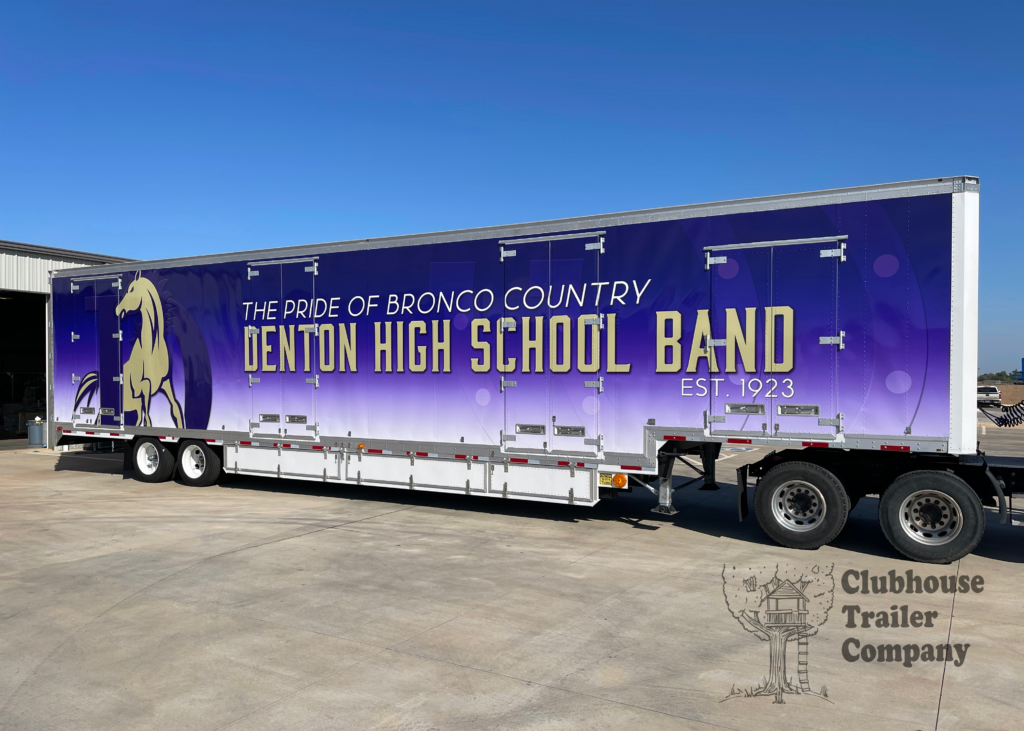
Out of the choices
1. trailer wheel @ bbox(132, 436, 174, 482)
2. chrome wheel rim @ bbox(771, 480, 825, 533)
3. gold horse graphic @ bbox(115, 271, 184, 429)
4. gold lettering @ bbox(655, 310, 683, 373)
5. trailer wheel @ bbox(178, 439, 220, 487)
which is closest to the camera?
chrome wheel rim @ bbox(771, 480, 825, 533)

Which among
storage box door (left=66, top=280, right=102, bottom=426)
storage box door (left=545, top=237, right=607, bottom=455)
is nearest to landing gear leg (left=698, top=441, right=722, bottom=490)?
storage box door (left=545, top=237, right=607, bottom=455)

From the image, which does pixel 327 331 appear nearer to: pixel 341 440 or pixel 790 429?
pixel 341 440

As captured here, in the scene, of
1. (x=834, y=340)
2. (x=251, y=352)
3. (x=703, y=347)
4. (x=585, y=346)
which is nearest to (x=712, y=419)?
(x=703, y=347)

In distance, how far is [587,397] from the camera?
10500mm

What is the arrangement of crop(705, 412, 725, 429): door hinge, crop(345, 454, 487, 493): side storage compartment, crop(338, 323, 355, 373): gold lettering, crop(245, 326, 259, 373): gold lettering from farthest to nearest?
crop(245, 326, 259, 373): gold lettering, crop(338, 323, 355, 373): gold lettering, crop(345, 454, 487, 493): side storage compartment, crop(705, 412, 725, 429): door hinge

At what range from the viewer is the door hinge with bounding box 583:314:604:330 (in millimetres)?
10391

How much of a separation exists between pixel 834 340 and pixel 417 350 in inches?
241

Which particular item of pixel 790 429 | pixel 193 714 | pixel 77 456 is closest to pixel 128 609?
pixel 193 714

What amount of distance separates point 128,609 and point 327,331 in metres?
6.40

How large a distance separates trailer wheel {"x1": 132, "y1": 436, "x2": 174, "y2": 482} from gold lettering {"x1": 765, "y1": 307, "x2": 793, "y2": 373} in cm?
1155

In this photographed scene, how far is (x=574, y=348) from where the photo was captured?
10570 millimetres

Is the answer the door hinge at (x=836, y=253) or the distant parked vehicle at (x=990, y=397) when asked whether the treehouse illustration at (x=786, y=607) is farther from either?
the distant parked vehicle at (x=990, y=397)

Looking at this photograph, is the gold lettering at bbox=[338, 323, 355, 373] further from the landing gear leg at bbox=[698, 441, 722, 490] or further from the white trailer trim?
the white trailer trim

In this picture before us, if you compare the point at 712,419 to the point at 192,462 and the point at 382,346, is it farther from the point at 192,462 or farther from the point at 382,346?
the point at 192,462
